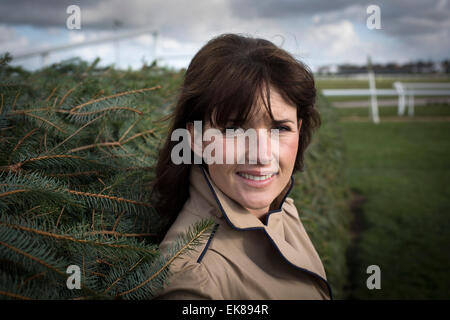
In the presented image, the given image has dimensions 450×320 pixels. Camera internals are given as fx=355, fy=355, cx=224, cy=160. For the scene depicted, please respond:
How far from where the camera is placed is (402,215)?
5973mm

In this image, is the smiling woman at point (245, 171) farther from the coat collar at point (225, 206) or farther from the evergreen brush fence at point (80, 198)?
the evergreen brush fence at point (80, 198)

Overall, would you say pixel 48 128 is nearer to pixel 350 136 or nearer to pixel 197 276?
pixel 197 276

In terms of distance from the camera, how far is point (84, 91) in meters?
1.97

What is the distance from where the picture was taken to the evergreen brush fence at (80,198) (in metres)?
1.00

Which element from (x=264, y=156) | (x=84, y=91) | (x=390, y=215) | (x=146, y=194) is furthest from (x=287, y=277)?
(x=390, y=215)

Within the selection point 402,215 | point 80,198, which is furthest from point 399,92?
point 80,198

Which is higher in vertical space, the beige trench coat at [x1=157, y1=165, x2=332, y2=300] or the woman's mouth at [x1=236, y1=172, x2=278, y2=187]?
the woman's mouth at [x1=236, y1=172, x2=278, y2=187]

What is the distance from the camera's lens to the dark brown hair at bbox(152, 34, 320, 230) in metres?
1.37

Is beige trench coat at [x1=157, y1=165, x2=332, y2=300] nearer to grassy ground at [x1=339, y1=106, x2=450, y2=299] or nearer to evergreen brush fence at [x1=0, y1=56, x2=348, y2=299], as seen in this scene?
evergreen brush fence at [x1=0, y1=56, x2=348, y2=299]

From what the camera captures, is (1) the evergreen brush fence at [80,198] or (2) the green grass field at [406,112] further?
(2) the green grass field at [406,112]

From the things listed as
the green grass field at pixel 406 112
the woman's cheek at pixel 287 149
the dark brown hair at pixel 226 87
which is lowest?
the woman's cheek at pixel 287 149

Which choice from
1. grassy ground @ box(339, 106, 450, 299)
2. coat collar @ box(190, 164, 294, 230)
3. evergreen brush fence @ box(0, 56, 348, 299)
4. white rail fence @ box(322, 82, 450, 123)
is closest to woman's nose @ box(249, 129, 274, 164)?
coat collar @ box(190, 164, 294, 230)

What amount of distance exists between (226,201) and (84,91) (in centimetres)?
112

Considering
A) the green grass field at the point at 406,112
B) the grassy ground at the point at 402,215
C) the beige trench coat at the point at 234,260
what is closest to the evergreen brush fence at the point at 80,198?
the beige trench coat at the point at 234,260
